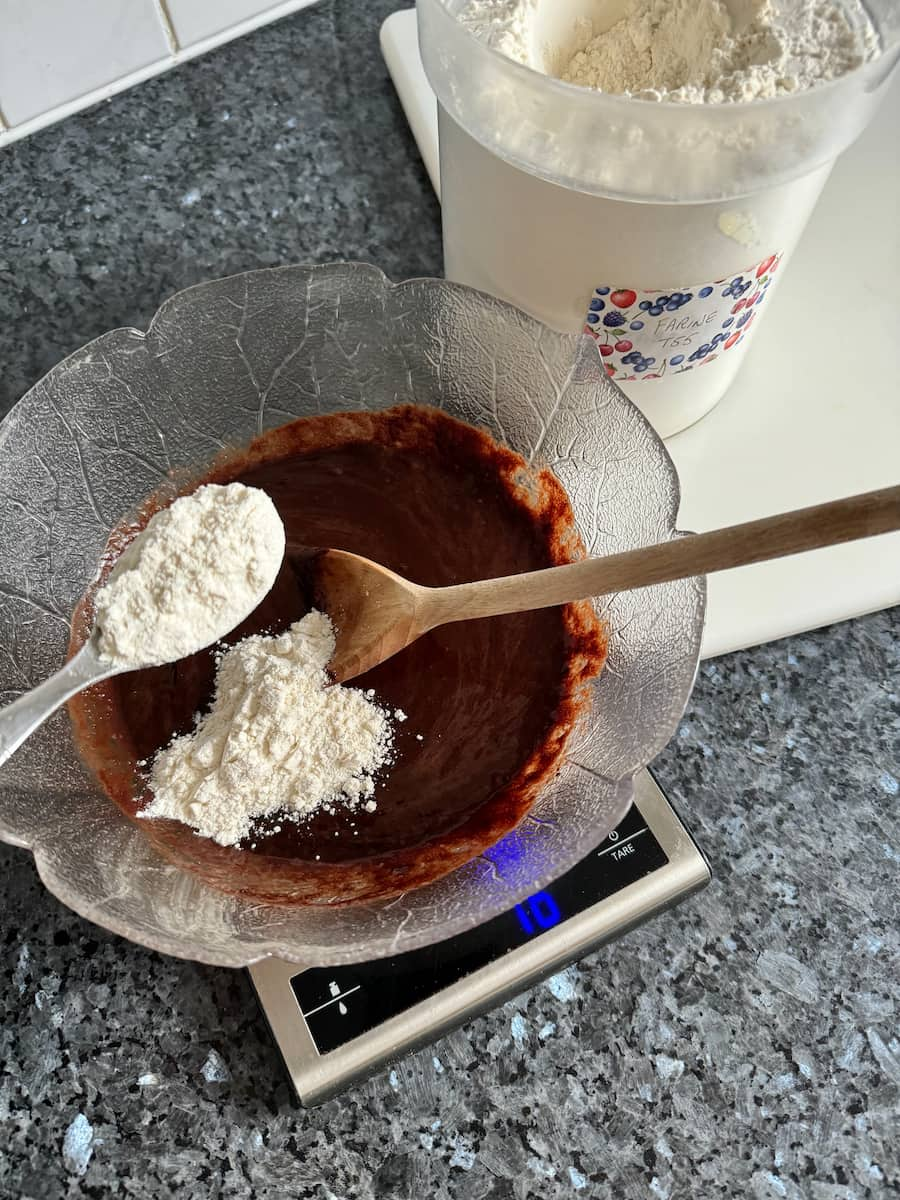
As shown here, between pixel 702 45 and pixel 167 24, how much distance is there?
629 mm

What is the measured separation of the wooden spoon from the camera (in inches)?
20.4

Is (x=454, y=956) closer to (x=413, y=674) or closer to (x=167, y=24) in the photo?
(x=413, y=674)

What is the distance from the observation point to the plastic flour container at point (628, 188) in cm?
57

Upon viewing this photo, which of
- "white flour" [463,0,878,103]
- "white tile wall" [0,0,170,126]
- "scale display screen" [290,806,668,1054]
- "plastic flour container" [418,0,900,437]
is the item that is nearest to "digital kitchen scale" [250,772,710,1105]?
"scale display screen" [290,806,668,1054]

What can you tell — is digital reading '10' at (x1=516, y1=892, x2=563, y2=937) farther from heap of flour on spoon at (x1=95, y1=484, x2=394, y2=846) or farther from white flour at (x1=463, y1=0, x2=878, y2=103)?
white flour at (x1=463, y1=0, x2=878, y2=103)

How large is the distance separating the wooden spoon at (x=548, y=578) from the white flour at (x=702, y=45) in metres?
0.27

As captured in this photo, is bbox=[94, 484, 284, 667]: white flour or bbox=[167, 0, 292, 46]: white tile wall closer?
bbox=[94, 484, 284, 667]: white flour

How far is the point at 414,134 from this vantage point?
984 millimetres

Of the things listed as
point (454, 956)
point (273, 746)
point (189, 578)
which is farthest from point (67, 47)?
point (454, 956)

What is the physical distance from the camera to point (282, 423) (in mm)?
875

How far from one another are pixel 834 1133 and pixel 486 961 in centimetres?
26

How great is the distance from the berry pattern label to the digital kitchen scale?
1.07 ft

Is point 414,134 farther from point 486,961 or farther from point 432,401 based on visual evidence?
point 486,961

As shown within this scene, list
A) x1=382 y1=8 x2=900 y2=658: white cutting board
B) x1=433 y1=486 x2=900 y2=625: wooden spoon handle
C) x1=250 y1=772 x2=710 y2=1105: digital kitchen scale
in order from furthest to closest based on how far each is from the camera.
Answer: x1=382 y1=8 x2=900 y2=658: white cutting board → x1=250 y1=772 x2=710 y2=1105: digital kitchen scale → x1=433 y1=486 x2=900 y2=625: wooden spoon handle
